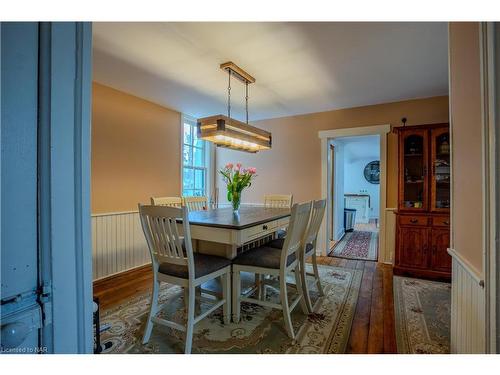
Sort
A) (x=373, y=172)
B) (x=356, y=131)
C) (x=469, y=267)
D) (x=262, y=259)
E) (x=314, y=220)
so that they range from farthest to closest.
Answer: (x=373, y=172) → (x=356, y=131) → (x=314, y=220) → (x=262, y=259) → (x=469, y=267)

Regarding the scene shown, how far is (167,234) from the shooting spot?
5.51 ft

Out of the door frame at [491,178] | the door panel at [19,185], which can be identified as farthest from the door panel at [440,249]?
the door panel at [19,185]

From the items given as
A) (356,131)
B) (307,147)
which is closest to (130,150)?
(307,147)

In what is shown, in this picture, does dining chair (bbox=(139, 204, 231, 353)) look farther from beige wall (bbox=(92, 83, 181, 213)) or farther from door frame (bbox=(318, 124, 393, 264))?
door frame (bbox=(318, 124, 393, 264))

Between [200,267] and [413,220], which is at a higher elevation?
[413,220]

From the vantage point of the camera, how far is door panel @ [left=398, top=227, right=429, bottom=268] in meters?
2.99

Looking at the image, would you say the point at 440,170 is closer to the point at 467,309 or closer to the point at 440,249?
the point at 440,249

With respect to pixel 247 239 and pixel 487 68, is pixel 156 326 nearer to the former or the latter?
pixel 247 239

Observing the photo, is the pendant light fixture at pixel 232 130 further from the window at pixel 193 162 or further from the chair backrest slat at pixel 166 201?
the window at pixel 193 162

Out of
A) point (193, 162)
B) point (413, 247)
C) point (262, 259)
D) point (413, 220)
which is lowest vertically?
point (413, 247)

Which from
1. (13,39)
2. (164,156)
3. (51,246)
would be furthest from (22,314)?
(164,156)

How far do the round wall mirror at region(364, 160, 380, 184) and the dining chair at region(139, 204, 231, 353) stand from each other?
24.5ft

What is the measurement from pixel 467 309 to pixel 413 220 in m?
2.16
